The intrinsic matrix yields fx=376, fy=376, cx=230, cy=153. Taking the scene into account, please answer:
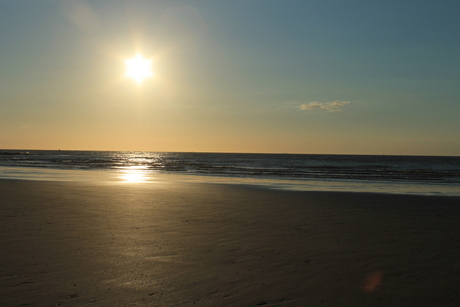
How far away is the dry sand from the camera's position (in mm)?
5762

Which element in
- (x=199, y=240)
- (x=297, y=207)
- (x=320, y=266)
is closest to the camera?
(x=320, y=266)

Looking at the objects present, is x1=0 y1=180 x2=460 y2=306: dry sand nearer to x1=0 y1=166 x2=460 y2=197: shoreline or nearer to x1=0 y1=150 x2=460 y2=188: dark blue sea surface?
x1=0 y1=166 x2=460 y2=197: shoreline

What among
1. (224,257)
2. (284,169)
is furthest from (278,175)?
(224,257)

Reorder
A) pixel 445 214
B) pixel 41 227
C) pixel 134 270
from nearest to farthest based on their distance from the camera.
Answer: pixel 134 270
pixel 41 227
pixel 445 214

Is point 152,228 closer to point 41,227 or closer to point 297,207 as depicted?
point 41,227

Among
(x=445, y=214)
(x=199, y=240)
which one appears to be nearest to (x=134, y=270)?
(x=199, y=240)

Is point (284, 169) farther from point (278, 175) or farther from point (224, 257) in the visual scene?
point (224, 257)

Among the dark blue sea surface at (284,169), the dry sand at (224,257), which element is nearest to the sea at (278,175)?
the dark blue sea surface at (284,169)

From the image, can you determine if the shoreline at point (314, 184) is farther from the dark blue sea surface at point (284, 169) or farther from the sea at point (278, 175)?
the dark blue sea surface at point (284, 169)

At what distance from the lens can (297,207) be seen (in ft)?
49.1

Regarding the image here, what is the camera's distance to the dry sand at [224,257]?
5.76 m

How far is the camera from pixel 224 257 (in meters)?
7.71

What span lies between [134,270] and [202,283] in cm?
138

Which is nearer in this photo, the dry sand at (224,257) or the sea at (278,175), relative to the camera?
the dry sand at (224,257)
